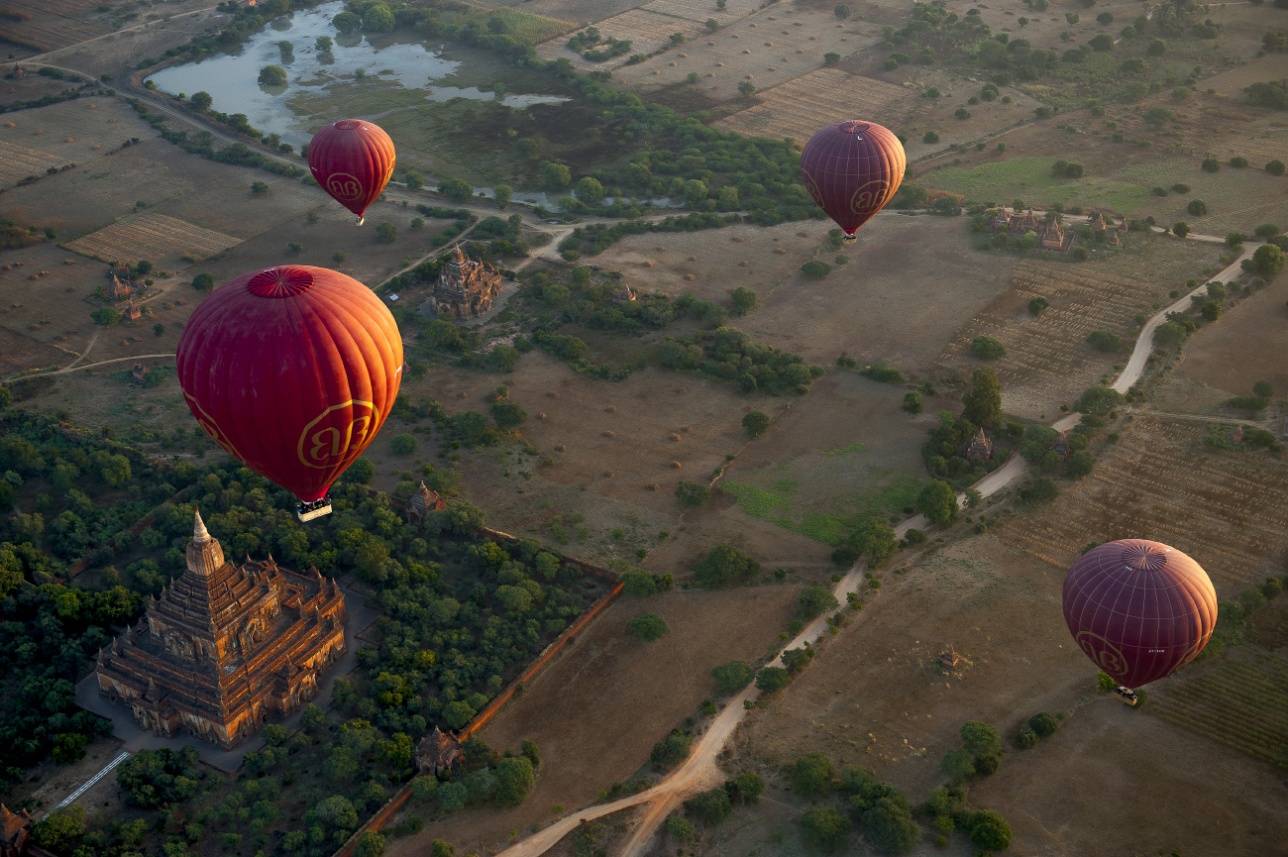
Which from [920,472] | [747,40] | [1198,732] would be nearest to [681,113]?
[747,40]

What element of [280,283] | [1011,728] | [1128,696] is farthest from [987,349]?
[280,283]

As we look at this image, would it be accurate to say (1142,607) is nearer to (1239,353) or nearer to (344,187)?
(1239,353)

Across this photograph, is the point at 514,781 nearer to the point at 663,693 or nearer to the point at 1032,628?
the point at 663,693

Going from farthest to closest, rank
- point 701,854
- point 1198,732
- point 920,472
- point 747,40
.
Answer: point 747,40
point 920,472
point 1198,732
point 701,854

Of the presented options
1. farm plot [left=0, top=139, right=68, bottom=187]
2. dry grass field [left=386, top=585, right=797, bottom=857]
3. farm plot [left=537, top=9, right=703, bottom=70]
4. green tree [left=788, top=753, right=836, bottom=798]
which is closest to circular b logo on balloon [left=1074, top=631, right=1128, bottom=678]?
green tree [left=788, top=753, right=836, bottom=798]

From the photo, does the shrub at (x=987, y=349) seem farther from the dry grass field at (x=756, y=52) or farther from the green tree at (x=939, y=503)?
the dry grass field at (x=756, y=52)

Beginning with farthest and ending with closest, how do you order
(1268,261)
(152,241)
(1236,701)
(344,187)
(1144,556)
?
(152,241) → (1268,261) → (344,187) → (1236,701) → (1144,556)
